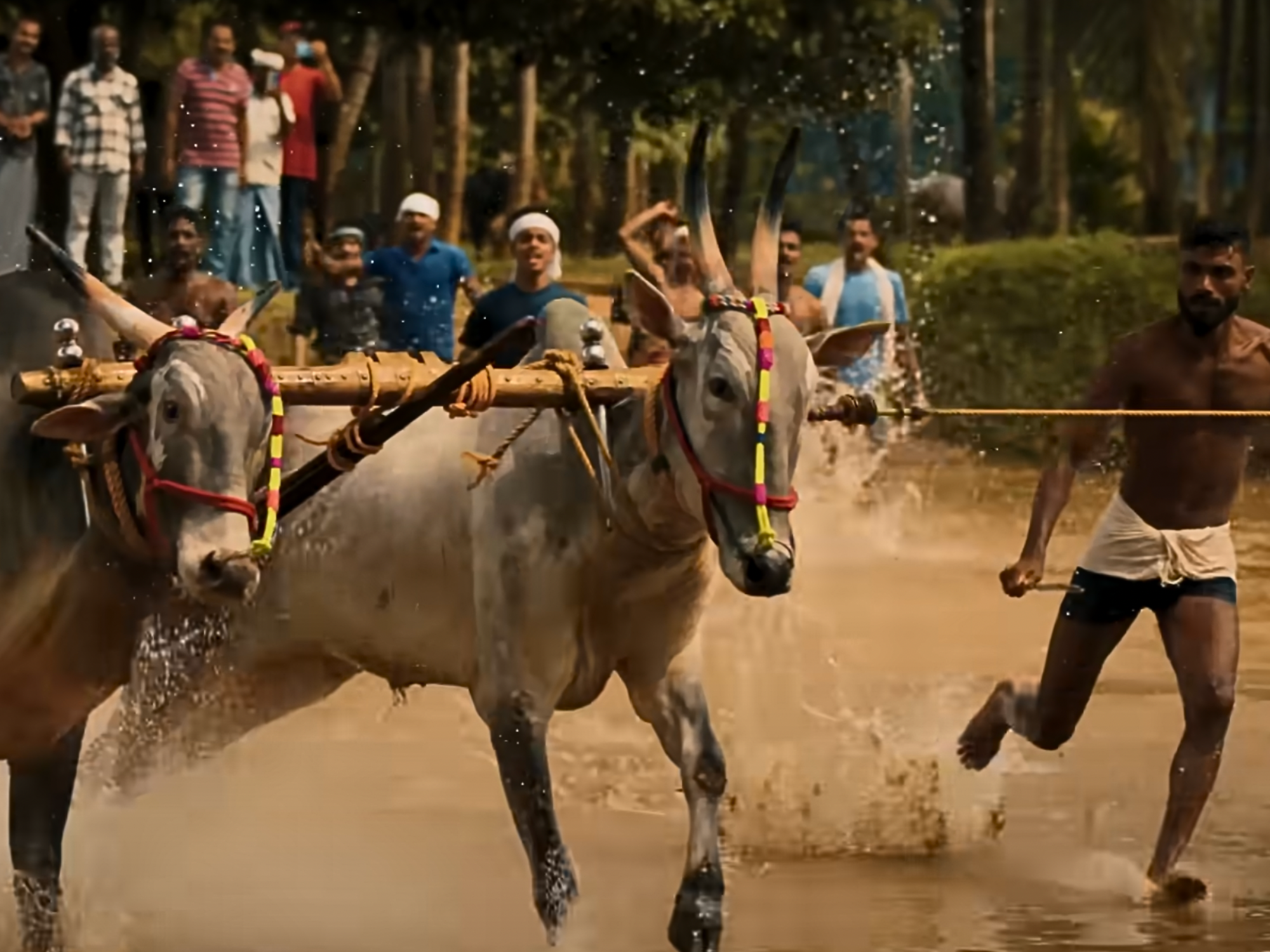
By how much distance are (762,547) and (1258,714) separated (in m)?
4.88

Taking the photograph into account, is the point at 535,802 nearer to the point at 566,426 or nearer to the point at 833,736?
the point at 566,426

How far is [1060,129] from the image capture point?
40.6 meters

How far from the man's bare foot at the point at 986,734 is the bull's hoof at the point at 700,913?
1.55 meters

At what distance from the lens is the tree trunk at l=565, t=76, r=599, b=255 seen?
30766mm

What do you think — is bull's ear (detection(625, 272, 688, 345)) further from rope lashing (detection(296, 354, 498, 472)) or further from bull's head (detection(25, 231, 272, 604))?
bull's head (detection(25, 231, 272, 604))

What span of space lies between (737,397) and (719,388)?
51mm

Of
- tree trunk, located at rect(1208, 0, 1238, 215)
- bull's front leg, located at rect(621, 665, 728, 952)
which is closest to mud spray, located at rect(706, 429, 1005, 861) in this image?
bull's front leg, located at rect(621, 665, 728, 952)

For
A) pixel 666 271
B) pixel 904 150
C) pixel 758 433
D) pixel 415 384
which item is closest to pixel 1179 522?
pixel 758 433

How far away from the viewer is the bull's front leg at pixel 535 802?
25.1ft

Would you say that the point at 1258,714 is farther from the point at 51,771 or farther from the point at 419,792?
the point at 51,771

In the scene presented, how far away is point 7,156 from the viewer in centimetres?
1688

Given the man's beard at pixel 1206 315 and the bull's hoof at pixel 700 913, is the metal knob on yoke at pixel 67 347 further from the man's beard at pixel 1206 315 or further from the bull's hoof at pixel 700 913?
the man's beard at pixel 1206 315

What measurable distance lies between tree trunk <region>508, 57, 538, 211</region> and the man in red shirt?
7810mm

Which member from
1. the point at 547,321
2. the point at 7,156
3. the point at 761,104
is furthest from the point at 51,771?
the point at 761,104
